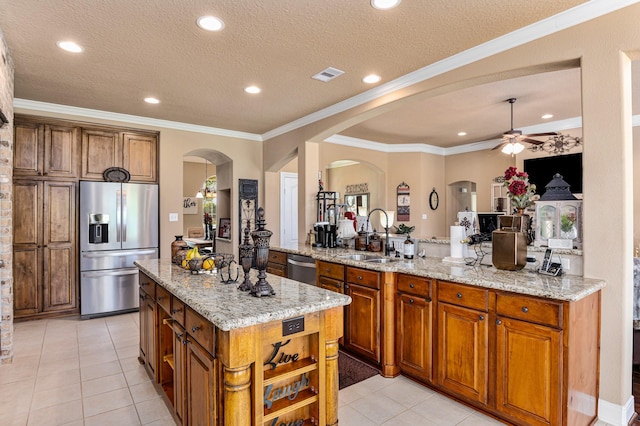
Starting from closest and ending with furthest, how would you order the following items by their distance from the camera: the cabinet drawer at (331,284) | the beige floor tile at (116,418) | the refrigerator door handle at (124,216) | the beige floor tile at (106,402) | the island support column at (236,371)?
1. the island support column at (236,371)
2. the beige floor tile at (116,418)
3. the beige floor tile at (106,402)
4. the cabinet drawer at (331,284)
5. the refrigerator door handle at (124,216)

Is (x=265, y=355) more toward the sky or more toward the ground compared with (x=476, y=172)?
more toward the ground

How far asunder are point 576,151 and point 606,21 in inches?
172

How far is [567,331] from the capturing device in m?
1.94

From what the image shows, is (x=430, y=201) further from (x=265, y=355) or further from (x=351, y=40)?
(x=265, y=355)

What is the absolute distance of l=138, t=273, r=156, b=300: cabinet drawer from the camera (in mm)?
2564

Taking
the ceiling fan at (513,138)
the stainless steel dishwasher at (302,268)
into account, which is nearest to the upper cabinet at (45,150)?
the stainless steel dishwasher at (302,268)

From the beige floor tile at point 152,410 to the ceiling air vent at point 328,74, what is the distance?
312 cm

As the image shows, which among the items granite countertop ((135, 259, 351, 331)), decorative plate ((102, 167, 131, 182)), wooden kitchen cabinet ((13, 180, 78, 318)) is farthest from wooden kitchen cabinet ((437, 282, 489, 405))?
wooden kitchen cabinet ((13, 180, 78, 318))

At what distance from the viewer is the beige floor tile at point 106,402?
2455 mm

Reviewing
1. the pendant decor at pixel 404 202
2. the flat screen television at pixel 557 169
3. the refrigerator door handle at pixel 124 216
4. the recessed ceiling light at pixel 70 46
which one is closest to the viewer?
the recessed ceiling light at pixel 70 46

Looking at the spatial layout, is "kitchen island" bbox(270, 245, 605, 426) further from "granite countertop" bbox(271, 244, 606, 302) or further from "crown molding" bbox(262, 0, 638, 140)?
"crown molding" bbox(262, 0, 638, 140)

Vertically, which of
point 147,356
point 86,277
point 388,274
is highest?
point 388,274

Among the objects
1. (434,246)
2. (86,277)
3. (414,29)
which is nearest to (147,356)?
(86,277)

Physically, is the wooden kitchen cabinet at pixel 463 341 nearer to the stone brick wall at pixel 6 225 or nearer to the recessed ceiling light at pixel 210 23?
the recessed ceiling light at pixel 210 23
